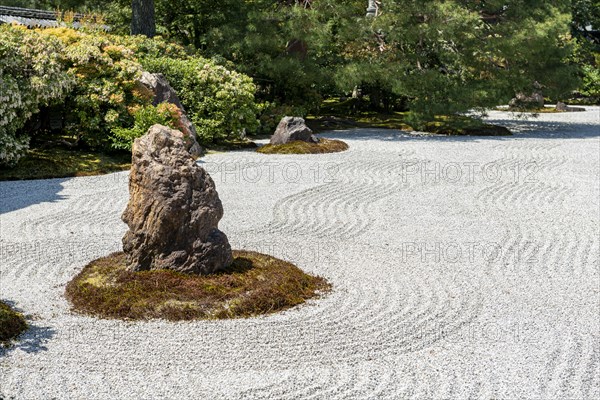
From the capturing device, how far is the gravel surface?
454 centimetres

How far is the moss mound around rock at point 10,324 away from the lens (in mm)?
5082

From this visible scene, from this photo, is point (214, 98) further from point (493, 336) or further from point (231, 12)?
point (493, 336)

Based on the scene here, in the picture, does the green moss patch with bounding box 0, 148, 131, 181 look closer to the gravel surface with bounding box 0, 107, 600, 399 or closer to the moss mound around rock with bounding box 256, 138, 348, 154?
the gravel surface with bounding box 0, 107, 600, 399

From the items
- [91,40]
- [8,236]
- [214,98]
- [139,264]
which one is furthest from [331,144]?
[139,264]

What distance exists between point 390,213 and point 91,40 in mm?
7989

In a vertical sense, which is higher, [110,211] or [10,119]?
[10,119]

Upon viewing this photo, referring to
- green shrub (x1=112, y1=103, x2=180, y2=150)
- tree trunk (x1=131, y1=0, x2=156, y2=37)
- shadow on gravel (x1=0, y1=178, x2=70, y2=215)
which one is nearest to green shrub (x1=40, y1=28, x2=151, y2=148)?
green shrub (x1=112, y1=103, x2=180, y2=150)

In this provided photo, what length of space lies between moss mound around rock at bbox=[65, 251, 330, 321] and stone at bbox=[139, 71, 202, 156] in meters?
8.06

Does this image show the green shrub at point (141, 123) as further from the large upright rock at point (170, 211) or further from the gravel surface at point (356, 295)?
the large upright rock at point (170, 211)

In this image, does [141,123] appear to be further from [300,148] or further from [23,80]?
[300,148]

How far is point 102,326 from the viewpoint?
212 inches

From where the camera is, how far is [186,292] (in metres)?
5.84

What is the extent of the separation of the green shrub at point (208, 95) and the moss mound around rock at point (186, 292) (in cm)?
966

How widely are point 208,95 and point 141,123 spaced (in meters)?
2.97
